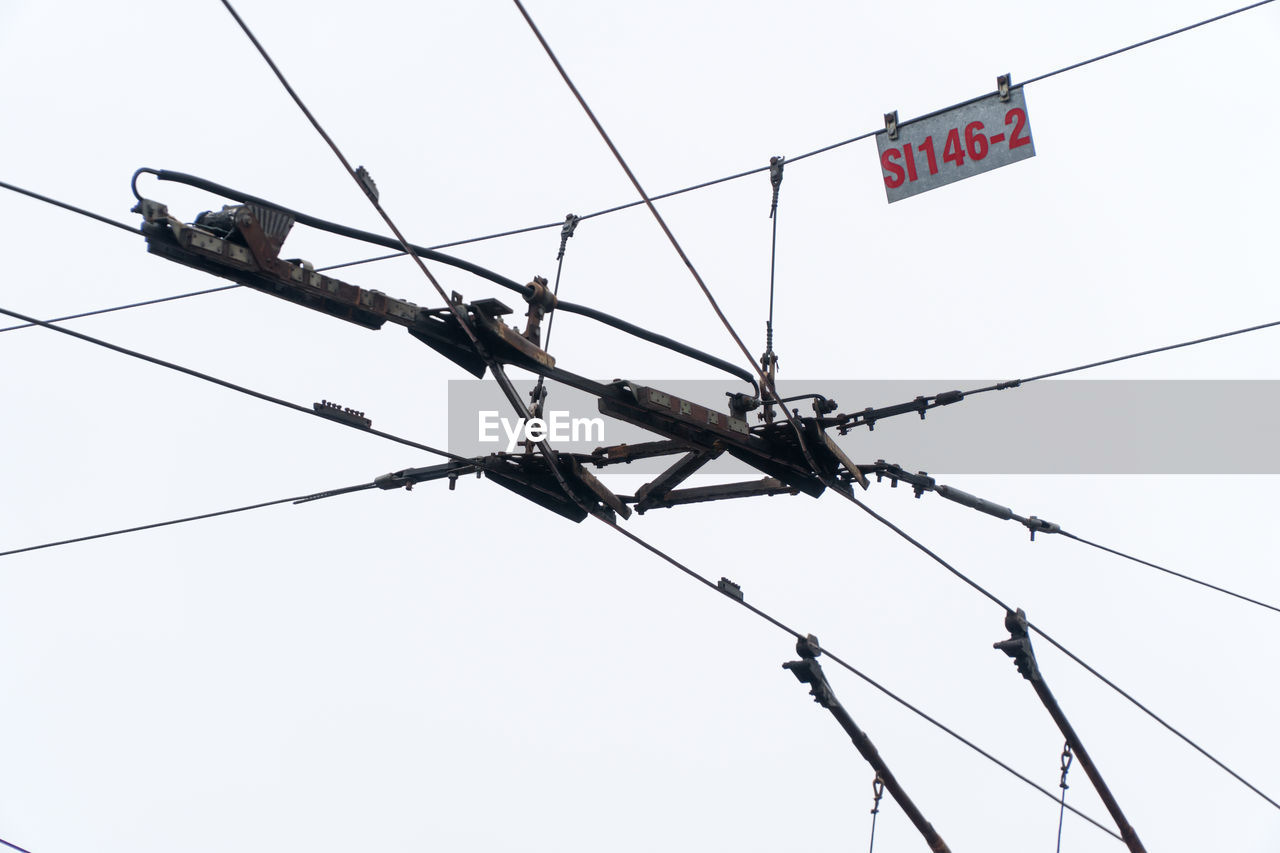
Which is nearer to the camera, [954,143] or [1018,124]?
[1018,124]

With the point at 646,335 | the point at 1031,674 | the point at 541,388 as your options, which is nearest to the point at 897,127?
the point at 646,335

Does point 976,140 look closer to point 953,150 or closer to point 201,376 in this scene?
point 953,150

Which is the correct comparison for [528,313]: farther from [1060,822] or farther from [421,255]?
[1060,822]

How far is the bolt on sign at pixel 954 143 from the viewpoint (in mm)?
12773

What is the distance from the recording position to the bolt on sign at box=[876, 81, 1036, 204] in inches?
503

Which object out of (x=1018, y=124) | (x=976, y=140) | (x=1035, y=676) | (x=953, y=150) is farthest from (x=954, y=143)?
(x=1035, y=676)

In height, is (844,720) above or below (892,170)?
below

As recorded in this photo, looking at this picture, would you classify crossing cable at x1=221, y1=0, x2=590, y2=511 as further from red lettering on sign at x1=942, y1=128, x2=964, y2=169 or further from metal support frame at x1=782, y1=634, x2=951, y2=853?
red lettering on sign at x1=942, y1=128, x2=964, y2=169

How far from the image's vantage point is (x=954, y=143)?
42.6 ft

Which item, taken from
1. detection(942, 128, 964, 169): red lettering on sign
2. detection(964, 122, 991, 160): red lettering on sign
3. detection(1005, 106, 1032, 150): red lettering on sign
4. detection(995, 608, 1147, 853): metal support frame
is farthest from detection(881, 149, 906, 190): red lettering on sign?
detection(995, 608, 1147, 853): metal support frame

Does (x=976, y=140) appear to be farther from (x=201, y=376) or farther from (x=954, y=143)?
(x=201, y=376)

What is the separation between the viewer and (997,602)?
13188 millimetres

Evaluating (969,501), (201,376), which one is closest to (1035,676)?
(969,501)

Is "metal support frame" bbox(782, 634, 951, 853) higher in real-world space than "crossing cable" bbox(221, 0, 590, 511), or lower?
lower
